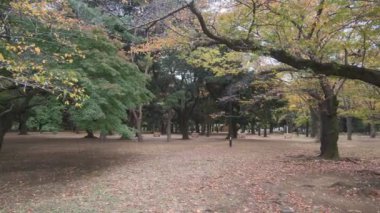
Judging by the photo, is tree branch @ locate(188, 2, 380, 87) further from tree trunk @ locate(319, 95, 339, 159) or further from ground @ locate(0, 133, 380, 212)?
tree trunk @ locate(319, 95, 339, 159)

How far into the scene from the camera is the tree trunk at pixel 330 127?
15.1 m

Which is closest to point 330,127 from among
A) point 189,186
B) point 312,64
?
point 312,64

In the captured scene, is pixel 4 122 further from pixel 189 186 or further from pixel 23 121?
pixel 23 121

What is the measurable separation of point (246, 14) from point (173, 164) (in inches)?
281

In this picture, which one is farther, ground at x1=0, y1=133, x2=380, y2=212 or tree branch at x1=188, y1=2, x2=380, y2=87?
tree branch at x1=188, y1=2, x2=380, y2=87

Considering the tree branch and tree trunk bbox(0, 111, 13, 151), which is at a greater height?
the tree branch

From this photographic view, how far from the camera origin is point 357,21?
8422 mm

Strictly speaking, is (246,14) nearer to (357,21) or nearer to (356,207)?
(357,21)

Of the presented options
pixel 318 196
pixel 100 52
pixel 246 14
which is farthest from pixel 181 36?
pixel 318 196

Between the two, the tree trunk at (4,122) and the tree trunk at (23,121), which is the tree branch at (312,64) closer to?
the tree trunk at (4,122)

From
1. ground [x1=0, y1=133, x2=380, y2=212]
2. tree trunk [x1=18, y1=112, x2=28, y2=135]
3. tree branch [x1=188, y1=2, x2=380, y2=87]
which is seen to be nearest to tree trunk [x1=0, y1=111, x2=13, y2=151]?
ground [x1=0, y1=133, x2=380, y2=212]

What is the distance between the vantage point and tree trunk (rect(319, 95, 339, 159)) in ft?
49.5

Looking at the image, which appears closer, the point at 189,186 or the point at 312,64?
the point at 312,64

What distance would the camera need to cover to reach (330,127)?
50.4 ft
